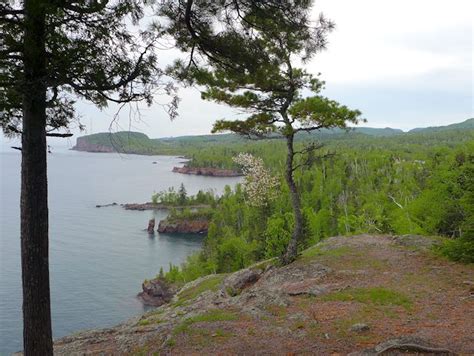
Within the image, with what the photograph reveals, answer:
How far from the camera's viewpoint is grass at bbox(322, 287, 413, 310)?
10.0 m

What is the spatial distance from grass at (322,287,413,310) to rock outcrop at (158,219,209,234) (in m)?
63.1

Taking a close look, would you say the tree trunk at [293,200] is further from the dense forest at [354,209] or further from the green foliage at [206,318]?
the green foliage at [206,318]

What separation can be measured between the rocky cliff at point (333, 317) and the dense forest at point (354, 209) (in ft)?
7.51

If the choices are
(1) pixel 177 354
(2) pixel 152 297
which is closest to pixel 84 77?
(1) pixel 177 354

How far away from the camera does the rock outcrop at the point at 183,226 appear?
72381mm

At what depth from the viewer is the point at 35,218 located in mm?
6516

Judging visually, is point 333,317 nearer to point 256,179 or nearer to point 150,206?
point 256,179

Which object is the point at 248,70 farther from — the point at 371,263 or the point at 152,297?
the point at 152,297

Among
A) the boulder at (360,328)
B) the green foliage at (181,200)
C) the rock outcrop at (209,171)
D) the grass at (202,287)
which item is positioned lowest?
the green foliage at (181,200)

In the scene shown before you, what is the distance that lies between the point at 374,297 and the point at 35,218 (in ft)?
26.7

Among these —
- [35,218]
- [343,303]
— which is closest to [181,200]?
Result: [343,303]

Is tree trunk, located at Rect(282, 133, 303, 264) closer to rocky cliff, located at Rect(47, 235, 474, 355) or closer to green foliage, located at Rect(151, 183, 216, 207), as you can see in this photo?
rocky cliff, located at Rect(47, 235, 474, 355)

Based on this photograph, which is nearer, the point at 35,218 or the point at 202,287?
the point at 35,218

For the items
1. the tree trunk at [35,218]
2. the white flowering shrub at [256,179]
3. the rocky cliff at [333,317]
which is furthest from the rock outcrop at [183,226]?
the tree trunk at [35,218]
